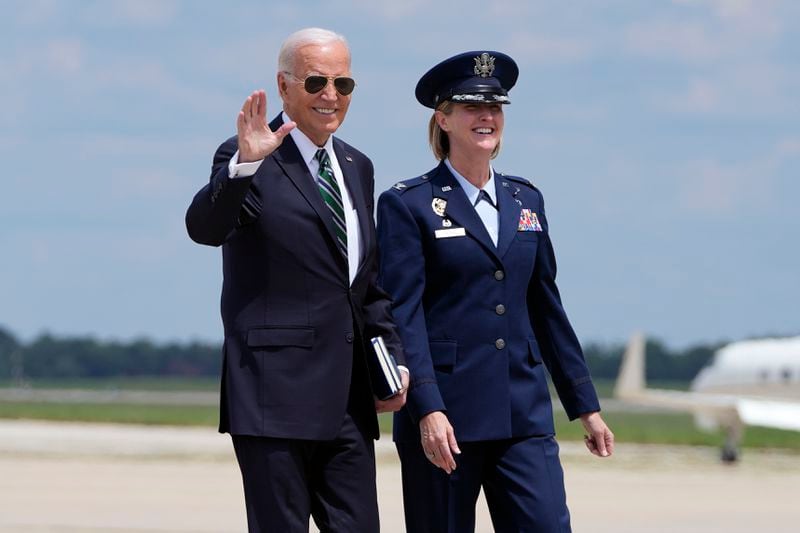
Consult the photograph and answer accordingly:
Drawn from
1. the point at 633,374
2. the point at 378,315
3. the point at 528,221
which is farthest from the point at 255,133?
the point at 633,374

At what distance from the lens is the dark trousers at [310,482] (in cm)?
499

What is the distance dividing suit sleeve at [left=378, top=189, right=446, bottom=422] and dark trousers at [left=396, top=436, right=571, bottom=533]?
0.30 m

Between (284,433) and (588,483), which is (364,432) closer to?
(284,433)

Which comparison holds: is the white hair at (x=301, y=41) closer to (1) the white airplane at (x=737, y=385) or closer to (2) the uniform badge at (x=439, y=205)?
(2) the uniform badge at (x=439, y=205)

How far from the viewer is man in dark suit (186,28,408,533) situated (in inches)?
196

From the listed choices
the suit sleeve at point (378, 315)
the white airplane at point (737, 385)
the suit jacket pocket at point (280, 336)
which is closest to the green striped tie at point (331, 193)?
the suit sleeve at point (378, 315)

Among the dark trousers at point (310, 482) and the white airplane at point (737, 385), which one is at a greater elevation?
the dark trousers at point (310, 482)

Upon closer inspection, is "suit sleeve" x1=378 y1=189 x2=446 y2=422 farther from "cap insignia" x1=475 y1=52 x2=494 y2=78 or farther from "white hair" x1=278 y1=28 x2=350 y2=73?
"white hair" x1=278 y1=28 x2=350 y2=73

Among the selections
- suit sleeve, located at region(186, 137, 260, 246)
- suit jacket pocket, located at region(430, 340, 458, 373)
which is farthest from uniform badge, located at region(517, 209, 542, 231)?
suit sleeve, located at region(186, 137, 260, 246)

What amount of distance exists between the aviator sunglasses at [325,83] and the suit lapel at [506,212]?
43.0 inches

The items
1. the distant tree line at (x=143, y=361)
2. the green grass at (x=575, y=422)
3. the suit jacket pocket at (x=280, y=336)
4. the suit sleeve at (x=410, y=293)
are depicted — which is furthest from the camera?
the distant tree line at (x=143, y=361)

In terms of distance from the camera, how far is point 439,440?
5508 mm

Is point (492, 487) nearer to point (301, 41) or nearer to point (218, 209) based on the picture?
point (218, 209)

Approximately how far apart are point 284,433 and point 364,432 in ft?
1.06
